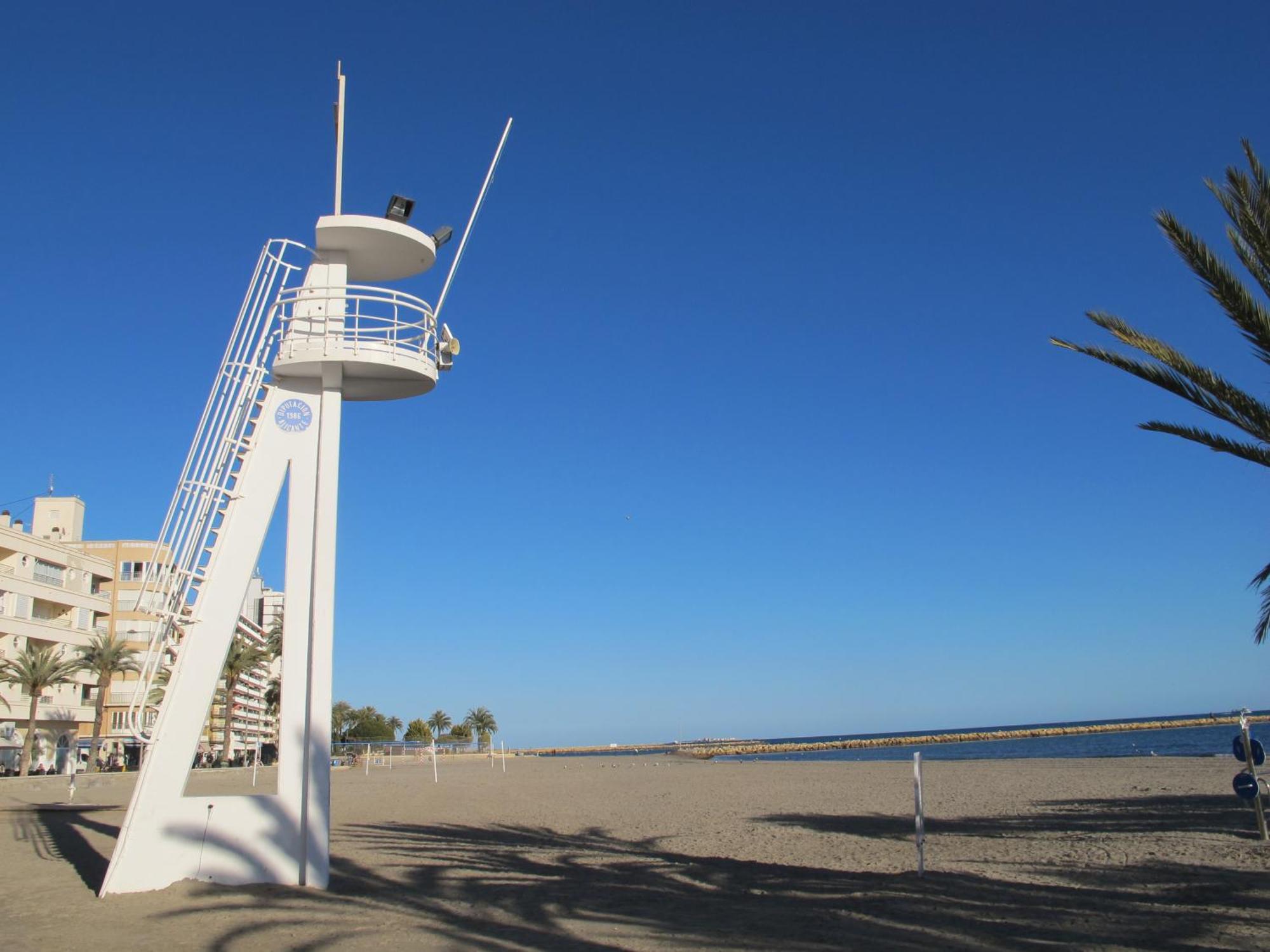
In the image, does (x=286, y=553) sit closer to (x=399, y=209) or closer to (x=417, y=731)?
(x=399, y=209)

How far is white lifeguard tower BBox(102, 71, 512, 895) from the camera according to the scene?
1088cm

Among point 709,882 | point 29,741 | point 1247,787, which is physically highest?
point 29,741

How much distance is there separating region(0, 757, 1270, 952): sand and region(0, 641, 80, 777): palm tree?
2119cm

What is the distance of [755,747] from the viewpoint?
139 meters

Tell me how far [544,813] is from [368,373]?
565 inches

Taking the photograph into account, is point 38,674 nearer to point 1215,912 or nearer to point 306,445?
point 306,445

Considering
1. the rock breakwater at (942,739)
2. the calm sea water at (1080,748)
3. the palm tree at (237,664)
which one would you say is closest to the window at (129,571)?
the palm tree at (237,664)

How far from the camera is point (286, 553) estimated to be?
11.6 meters

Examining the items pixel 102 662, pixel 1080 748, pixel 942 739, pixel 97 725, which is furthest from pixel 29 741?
pixel 942 739

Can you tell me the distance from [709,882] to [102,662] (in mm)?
43205

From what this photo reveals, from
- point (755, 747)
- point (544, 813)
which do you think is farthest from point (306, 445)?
point (755, 747)

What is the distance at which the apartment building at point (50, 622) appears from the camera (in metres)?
46.2

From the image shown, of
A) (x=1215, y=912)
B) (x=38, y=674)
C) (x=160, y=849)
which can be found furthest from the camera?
(x=38, y=674)

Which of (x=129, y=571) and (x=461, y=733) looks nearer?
(x=129, y=571)
